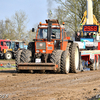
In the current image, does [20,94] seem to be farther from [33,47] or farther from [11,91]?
[33,47]

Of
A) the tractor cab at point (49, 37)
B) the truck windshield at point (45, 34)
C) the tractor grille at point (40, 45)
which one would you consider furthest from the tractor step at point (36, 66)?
the truck windshield at point (45, 34)

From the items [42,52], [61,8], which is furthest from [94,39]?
[61,8]

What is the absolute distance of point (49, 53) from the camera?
11812 millimetres

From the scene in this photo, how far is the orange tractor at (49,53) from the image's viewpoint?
11008mm

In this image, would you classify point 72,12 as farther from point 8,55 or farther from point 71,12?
point 8,55

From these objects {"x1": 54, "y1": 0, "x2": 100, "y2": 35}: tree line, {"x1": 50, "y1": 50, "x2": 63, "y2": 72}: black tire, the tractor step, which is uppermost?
{"x1": 54, "y1": 0, "x2": 100, "y2": 35}: tree line

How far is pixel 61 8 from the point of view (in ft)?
100.0

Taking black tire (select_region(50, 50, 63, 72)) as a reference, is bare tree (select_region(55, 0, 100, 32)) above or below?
above

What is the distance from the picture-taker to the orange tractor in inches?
433

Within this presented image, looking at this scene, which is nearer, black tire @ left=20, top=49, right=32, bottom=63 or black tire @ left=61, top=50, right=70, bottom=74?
black tire @ left=61, top=50, right=70, bottom=74

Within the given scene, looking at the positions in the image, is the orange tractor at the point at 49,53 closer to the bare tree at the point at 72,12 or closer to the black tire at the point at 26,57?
the black tire at the point at 26,57

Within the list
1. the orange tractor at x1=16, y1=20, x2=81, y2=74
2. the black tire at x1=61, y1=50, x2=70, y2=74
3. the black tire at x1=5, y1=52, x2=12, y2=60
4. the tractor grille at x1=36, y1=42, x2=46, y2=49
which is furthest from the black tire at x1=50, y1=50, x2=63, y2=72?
the black tire at x1=5, y1=52, x2=12, y2=60

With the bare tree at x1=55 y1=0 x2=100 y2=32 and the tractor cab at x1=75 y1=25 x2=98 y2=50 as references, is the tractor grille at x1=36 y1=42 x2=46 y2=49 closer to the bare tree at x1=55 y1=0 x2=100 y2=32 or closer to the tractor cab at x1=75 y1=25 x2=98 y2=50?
the tractor cab at x1=75 y1=25 x2=98 y2=50

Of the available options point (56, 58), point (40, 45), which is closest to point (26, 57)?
point (40, 45)
